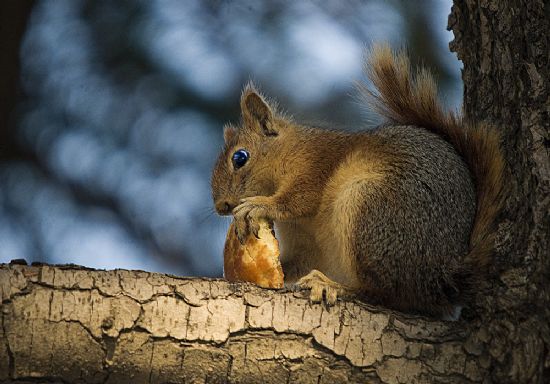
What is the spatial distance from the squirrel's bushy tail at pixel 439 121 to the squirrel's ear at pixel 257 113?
0.90 feet

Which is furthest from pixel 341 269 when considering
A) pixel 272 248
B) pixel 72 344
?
pixel 72 344

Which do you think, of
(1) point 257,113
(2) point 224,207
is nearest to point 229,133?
(1) point 257,113

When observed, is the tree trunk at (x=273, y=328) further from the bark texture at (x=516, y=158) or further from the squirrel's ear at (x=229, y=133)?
the squirrel's ear at (x=229, y=133)

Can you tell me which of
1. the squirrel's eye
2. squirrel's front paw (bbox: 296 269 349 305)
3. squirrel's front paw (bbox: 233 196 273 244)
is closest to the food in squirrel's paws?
squirrel's front paw (bbox: 233 196 273 244)

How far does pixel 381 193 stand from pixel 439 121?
0.30m

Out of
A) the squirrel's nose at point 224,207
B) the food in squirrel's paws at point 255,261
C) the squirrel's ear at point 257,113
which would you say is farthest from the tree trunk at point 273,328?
the squirrel's ear at point 257,113

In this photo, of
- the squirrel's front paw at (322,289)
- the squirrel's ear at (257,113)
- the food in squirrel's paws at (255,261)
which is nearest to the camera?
the squirrel's front paw at (322,289)

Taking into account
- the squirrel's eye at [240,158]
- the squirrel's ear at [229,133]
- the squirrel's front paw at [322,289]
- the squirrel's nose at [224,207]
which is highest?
the squirrel's ear at [229,133]

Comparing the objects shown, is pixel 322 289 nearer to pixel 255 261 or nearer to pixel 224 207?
pixel 255 261

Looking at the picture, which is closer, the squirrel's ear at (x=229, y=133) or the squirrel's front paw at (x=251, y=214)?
the squirrel's front paw at (x=251, y=214)

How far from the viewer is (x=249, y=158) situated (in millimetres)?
2029

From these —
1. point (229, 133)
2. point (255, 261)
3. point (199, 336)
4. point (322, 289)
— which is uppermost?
point (229, 133)

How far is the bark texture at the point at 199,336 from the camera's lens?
4.49ft

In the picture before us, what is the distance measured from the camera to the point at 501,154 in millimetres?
1643
